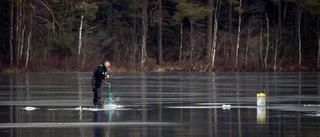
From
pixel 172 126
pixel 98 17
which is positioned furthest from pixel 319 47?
pixel 172 126

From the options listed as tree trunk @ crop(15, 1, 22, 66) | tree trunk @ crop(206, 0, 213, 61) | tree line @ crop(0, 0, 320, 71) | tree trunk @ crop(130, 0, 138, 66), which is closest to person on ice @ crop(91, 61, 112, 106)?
tree line @ crop(0, 0, 320, 71)

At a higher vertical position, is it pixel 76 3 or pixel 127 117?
pixel 76 3

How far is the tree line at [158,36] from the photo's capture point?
79.4m

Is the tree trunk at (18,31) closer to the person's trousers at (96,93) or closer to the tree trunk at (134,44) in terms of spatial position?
the tree trunk at (134,44)

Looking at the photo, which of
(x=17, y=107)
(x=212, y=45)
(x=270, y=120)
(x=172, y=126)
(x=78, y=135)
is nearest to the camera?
(x=78, y=135)

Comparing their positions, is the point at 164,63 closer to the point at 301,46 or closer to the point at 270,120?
the point at 301,46

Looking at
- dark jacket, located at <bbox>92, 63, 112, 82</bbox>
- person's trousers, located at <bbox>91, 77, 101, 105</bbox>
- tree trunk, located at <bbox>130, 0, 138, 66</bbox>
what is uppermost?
tree trunk, located at <bbox>130, 0, 138, 66</bbox>

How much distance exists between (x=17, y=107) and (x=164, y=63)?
199ft

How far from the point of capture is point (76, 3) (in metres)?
81.1

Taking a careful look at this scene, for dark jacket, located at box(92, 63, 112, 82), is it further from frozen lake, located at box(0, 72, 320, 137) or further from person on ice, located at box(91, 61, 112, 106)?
frozen lake, located at box(0, 72, 320, 137)

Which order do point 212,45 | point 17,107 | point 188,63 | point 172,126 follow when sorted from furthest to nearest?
point 212,45, point 188,63, point 17,107, point 172,126

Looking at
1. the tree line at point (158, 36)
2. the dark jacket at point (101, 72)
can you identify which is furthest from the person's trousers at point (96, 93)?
the tree line at point (158, 36)

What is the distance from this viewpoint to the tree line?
7944 cm

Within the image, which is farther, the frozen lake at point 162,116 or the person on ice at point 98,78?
Result: the person on ice at point 98,78
